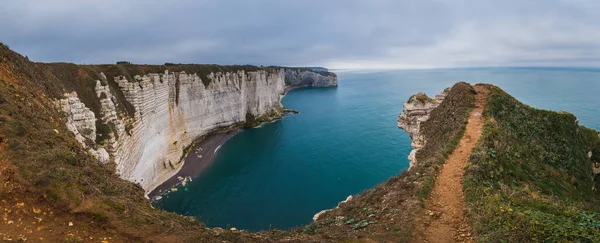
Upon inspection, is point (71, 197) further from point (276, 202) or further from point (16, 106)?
point (276, 202)

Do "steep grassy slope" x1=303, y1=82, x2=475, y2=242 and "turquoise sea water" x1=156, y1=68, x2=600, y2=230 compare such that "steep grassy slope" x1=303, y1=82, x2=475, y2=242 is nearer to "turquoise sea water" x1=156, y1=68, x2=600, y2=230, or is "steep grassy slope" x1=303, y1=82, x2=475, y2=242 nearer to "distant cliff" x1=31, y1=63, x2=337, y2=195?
"turquoise sea water" x1=156, y1=68, x2=600, y2=230

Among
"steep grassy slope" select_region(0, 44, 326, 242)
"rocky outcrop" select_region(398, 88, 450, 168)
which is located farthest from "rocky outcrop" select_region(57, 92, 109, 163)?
"rocky outcrop" select_region(398, 88, 450, 168)

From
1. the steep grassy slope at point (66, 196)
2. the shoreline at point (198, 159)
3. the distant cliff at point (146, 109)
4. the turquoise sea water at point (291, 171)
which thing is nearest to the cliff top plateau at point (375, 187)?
the steep grassy slope at point (66, 196)

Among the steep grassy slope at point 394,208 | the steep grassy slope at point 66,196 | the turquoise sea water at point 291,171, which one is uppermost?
the steep grassy slope at point 66,196

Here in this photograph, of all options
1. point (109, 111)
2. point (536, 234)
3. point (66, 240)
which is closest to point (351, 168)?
point (109, 111)

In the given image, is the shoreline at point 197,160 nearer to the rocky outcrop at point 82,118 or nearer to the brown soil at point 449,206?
the rocky outcrop at point 82,118

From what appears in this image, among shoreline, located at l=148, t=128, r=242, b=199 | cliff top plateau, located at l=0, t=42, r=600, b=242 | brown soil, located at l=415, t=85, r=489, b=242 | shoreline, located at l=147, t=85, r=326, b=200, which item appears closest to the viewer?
cliff top plateau, located at l=0, t=42, r=600, b=242

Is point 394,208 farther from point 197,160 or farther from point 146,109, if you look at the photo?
point 197,160
